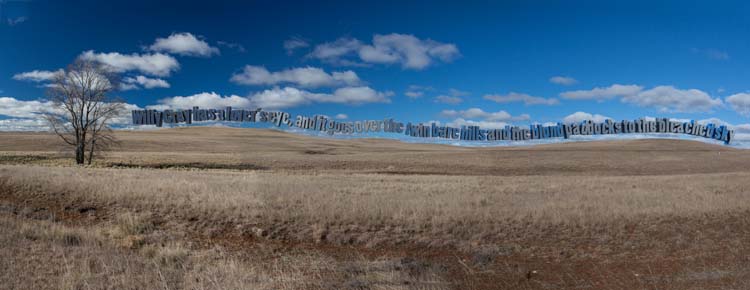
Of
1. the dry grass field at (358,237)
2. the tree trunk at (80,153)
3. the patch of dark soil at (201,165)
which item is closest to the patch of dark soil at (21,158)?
the tree trunk at (80,153)

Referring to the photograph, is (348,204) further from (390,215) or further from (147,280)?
(147,280)

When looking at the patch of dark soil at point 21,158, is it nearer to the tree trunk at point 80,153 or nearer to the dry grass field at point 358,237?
the tree trunk at point 80,153

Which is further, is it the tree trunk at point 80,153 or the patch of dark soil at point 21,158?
the tree trunk at point 80,153

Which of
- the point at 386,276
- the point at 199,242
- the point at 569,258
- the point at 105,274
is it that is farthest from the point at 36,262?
the point at 569,258

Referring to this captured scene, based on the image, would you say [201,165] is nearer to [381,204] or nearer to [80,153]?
[80,153]

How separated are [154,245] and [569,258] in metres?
9.47

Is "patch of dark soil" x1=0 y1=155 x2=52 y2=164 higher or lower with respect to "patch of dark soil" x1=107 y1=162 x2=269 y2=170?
higher

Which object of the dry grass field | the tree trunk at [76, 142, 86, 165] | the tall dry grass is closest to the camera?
the dry grass field

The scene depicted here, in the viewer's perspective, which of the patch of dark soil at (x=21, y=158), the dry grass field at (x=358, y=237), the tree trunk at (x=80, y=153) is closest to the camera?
the dry grass field at (x=358, y=237)

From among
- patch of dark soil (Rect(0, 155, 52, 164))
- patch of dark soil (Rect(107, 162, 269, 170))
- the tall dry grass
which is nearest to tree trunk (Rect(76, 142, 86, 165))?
patch of dark soil (Rect(107, 162, 269, 170))

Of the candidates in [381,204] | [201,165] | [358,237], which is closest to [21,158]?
[201,165]

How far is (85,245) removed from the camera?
9633 millimetres

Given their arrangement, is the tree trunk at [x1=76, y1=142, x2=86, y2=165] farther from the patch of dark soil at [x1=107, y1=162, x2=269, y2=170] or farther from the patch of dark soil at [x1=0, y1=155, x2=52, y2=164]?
the patch of dark soil at [x1=0, y1=155, x2=52, y2=164]

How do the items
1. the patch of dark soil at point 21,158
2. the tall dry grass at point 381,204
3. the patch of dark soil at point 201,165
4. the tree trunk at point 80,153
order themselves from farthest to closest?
the tree trunk at point 80,153, the patch of dark soil at point 201,165, the patch of dark soil at point 21,158, the tall dry grass at point 381,204
